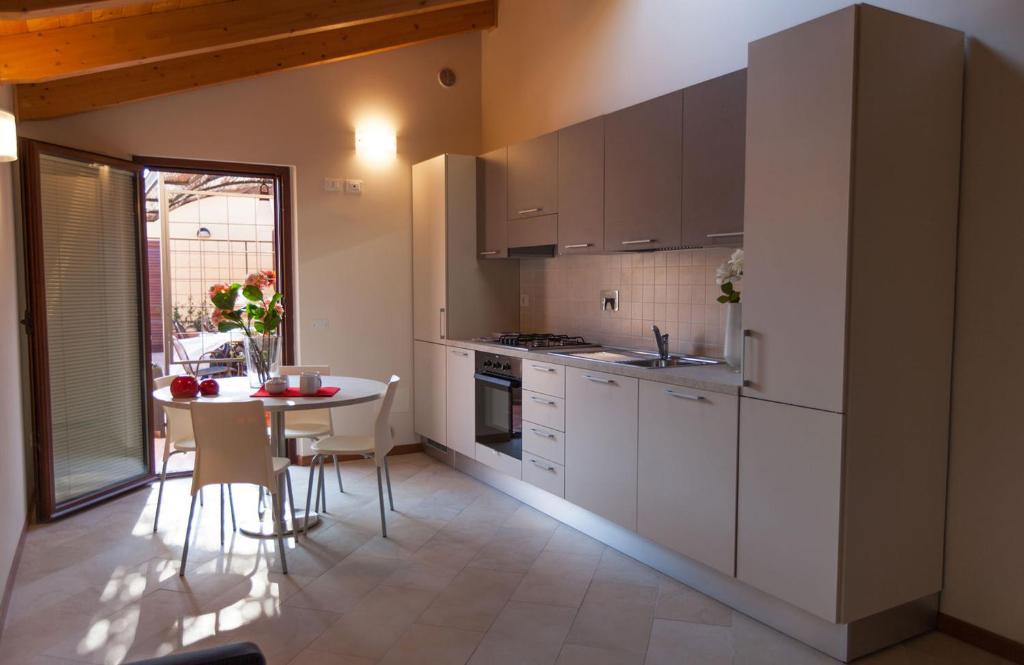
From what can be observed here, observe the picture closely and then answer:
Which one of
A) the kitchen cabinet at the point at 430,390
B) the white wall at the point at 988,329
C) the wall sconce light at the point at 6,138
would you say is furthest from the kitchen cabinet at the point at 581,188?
the wall sconce light at the point at 6,138

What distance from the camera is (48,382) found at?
13.1ft

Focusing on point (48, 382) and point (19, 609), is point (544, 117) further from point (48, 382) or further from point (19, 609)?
point (19, 609)

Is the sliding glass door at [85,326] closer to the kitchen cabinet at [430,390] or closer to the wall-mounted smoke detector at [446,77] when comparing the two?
the kitchen cabinet at [430,390]

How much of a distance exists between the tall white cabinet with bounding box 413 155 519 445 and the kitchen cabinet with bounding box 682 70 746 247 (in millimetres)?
2060

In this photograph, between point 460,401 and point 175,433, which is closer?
point 175,433

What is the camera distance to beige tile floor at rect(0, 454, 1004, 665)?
256cm

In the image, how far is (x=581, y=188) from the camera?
12.9 ft

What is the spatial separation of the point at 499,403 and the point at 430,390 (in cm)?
99

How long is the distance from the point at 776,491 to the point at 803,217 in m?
0.98

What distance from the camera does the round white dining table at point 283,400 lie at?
3334mm

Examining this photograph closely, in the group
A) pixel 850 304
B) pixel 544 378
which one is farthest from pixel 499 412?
pixel 850 304

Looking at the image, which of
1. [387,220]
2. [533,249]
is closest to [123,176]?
[387,220]

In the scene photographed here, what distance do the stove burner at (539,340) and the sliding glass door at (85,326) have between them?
2.38 meters

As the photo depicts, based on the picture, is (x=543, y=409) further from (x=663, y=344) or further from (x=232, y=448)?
(x=232, y=448)
